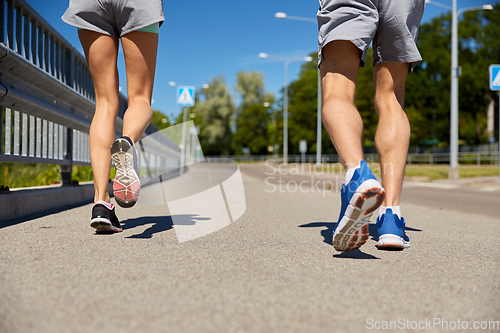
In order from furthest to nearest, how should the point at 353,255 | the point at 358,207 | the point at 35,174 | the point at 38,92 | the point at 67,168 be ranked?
the point at 35,174, the point at 67,168, the point at 38,92, the point at 353,255, the point at 358,207

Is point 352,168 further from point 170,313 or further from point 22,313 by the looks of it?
point 22,313

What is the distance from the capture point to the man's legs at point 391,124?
2.79 meters

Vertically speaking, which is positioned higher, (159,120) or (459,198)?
(159,120)

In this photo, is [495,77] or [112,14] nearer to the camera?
[112,14]

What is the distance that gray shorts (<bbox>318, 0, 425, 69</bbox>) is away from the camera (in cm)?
245

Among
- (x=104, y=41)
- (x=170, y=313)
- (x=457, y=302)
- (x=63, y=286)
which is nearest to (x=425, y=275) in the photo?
(x=457, y=302)

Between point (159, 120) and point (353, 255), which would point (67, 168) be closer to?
point (353, 255)

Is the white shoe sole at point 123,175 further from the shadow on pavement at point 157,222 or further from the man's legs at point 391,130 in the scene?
the man's legs at point 391,130

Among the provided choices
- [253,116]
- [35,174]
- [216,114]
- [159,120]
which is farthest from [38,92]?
[253,116]

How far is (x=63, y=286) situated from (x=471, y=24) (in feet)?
145

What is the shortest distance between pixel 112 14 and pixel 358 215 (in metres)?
2.07

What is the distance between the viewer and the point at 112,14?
291 centimetres

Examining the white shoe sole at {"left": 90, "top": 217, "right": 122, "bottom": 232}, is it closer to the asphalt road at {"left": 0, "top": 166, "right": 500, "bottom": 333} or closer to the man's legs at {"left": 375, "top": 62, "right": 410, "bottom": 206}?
the asphalt road at {"left": 0, "top": 166, "right": 500, "bottom": 333}

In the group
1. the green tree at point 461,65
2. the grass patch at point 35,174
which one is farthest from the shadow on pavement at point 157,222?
the green tree at point 461,65
